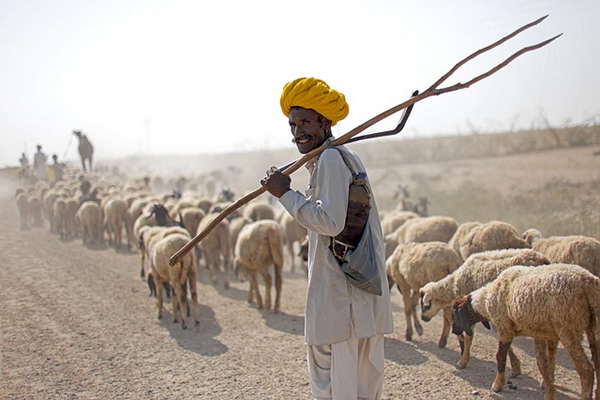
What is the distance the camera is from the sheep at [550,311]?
4.57m

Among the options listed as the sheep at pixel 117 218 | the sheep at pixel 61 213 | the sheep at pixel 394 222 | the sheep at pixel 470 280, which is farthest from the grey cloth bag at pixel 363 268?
the sheep at pixel 61 213

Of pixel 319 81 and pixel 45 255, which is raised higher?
pixel 319 81

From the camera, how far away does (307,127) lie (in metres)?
3.18

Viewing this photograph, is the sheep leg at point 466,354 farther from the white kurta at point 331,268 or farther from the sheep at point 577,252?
the white kurta at point 331,268

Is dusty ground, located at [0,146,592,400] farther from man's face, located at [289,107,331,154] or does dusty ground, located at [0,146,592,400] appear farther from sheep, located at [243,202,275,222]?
sheep, located at [243,202,275,222]

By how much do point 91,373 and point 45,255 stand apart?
7.04 meters

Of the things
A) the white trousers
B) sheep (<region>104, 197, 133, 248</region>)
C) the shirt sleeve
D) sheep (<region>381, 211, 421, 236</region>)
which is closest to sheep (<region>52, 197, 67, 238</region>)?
sheep (<region>104, 197, 133, 248</region>)

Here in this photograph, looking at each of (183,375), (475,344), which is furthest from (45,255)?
(475,344)

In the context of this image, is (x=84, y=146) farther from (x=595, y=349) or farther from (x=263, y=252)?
(x=595, y=349)

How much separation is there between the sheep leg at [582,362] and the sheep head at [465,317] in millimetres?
1027

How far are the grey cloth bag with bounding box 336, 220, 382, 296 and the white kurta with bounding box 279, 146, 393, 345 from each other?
10 centimetres

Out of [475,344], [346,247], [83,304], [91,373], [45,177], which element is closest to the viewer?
[346,247]

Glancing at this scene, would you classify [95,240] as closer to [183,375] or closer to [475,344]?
[183,375]

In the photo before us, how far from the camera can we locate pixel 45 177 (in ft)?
94.6
